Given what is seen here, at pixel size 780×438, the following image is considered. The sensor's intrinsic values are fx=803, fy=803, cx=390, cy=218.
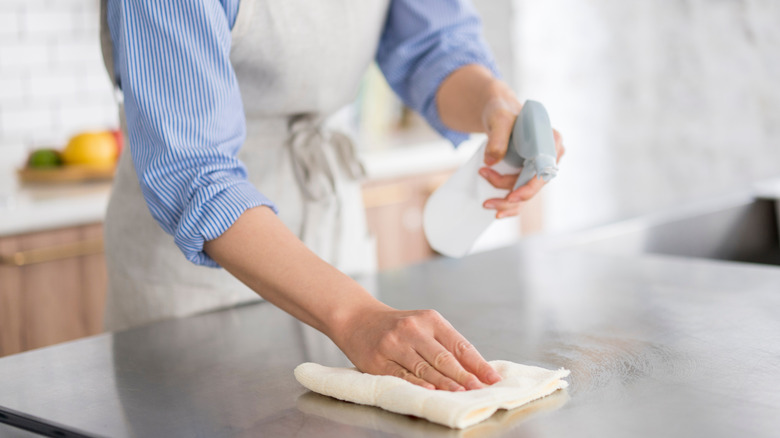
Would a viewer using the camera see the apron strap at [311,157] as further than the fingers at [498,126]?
Yes

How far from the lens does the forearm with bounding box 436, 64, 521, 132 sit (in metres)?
1.02

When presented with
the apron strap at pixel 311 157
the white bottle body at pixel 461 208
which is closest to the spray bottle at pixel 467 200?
the white bottle body at pixel 461 208

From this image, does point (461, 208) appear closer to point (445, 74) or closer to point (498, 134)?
point (498, 134)

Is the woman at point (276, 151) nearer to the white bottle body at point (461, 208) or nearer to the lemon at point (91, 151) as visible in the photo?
the white bottle body at point (461, 208)

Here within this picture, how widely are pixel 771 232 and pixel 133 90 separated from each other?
1.25 metres

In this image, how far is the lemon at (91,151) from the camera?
6.81ft

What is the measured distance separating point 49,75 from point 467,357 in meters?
2.05

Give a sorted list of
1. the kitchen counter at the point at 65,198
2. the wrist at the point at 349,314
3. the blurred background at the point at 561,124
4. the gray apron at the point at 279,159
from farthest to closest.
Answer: the blurred background at the point at 561,124 < the kitchen counter at the point at 65,198 < the gray apron at the point at 279,159 < the wrist at the point at 349,314

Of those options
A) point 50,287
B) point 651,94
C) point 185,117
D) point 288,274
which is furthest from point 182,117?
point 651,94

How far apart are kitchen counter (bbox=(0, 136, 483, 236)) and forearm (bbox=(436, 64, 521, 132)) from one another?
0.60 meters

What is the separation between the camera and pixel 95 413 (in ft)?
2.22

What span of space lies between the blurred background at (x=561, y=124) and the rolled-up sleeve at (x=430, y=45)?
35.7 inches

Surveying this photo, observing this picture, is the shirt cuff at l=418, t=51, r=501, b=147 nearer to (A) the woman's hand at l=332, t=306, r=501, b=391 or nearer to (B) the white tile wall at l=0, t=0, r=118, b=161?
(A) the woman's hand at l=332, t=306, r=501, b=391

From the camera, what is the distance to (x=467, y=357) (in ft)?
2.17
